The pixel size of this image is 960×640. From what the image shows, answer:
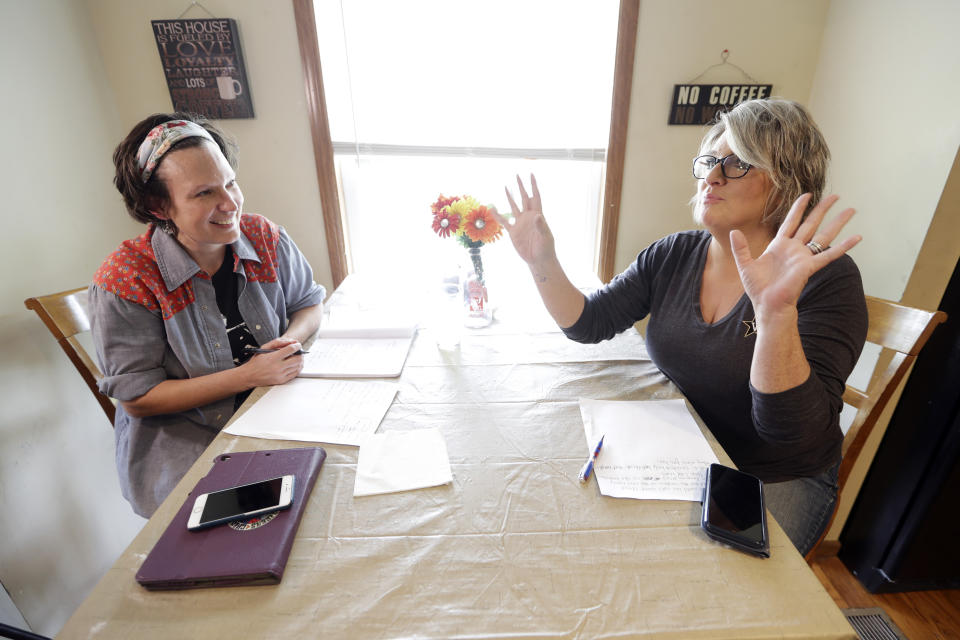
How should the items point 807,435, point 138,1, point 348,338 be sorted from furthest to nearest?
1. point 138,1
2. point 348,338
3. point 807,435

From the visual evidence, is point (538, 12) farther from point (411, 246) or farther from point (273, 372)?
point (273, 372)

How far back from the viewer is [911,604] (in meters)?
1.32

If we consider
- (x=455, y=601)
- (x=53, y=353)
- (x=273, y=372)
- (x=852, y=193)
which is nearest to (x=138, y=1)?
(x=53, y=353)

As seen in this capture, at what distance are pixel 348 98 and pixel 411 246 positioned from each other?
72 cm

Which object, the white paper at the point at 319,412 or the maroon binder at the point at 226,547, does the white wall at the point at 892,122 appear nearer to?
the white paper at the point at 319,412

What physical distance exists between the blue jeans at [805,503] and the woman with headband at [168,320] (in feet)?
3.91

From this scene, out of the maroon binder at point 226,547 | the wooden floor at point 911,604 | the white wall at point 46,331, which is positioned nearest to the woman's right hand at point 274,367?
the maroon binder at point 226,547

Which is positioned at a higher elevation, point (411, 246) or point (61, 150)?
point (61, 150)

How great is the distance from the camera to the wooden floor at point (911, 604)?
4.09ft

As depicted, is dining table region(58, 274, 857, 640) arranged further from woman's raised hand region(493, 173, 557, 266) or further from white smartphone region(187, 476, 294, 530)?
woman's raised hand region(493, 173, 557, 266)

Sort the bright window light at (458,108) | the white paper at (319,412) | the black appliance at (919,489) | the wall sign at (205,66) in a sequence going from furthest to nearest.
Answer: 1. the bright window light at (458,108)
2. the wall sign at (205,66)
3. the black appliance at (919,489)
4. the white paper at (319,412)

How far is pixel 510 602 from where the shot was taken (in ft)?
1.58

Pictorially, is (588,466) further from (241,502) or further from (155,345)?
(155,345)

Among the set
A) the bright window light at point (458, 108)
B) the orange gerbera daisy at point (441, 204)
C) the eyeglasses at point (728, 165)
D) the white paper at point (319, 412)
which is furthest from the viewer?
the bright window light at point (458, 108)
